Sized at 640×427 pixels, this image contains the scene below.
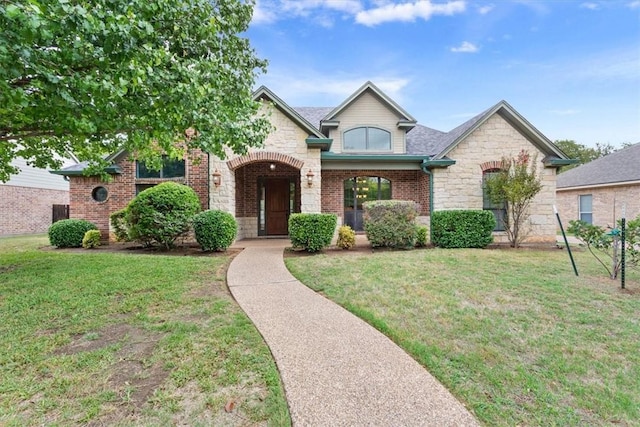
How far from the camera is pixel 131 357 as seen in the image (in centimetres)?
298

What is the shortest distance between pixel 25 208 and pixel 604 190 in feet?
106

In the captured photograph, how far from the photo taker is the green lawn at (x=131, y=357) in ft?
7.20

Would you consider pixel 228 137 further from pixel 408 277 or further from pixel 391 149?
pixel 391 149

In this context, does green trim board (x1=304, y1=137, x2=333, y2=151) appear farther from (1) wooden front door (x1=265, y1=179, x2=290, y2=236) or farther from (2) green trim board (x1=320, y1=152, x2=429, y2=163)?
(1) wooden front door (x1=265, y1=179, x2=290, y2=236)

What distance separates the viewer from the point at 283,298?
4.78 metres

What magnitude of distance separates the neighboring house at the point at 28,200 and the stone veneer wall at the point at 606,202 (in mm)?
27815

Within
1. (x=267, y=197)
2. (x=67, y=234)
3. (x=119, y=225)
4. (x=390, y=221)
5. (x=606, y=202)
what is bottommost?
(x=67, y=234)

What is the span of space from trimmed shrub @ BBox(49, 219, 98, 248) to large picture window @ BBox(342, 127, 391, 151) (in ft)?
33.5

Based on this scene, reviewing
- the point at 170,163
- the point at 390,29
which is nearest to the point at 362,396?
the point at 170,163

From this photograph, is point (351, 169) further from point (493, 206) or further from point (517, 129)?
point (517, 129)

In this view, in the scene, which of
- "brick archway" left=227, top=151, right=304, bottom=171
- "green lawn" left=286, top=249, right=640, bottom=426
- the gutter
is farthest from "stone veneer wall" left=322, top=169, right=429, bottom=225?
"green lawn" left=286, top=249, right=640, bottom=426

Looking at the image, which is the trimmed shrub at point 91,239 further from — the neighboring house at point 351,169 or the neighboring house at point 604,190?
the neighboring house at point 604,190

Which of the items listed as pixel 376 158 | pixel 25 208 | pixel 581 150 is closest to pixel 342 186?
pixel 376 158

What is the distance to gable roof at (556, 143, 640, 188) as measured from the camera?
47.6ft
